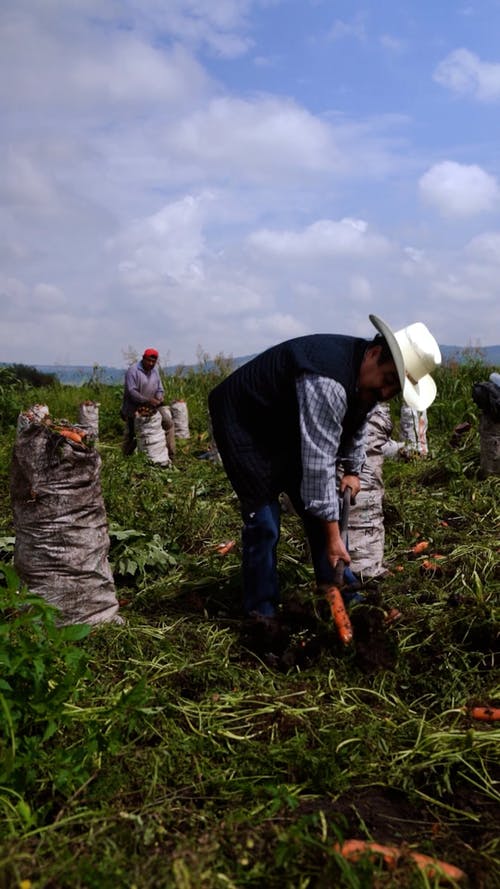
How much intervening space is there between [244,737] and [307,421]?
130 centimetres

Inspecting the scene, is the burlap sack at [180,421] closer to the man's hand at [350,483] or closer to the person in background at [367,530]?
the person in background at [367,530]

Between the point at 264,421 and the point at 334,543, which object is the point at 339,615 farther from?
the point at 264,421

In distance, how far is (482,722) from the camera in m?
2.67

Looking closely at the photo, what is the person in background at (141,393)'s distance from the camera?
31.3 feet

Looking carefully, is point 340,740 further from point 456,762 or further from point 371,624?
point 371,624

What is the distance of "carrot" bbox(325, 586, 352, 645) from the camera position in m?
3.19

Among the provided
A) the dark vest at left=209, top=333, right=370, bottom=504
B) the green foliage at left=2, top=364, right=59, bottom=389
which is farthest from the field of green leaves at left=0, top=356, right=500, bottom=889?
the green foliage at left=2, top=364, right=59, bottom=389

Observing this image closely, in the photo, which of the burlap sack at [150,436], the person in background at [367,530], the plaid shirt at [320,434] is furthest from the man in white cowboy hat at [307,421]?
the burlap sack at [150,436]

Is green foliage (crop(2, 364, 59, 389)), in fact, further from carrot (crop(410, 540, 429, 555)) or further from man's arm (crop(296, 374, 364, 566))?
man's arm (crop(296, 374, 364, 566))

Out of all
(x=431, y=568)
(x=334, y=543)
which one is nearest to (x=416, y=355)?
(x=334, y=543)

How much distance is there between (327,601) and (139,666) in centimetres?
86

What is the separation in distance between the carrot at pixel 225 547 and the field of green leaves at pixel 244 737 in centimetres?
21

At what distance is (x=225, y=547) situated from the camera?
190 inches

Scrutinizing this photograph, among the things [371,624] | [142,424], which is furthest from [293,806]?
[142,424]
